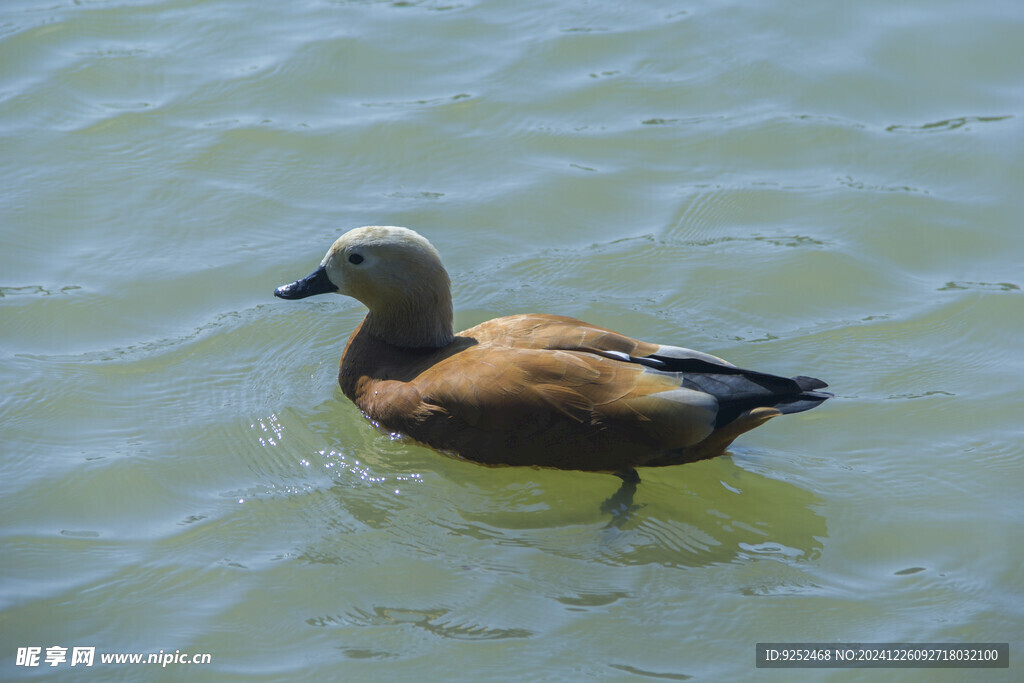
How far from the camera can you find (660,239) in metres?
6.79

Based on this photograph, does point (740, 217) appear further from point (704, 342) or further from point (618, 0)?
point (618, 0)

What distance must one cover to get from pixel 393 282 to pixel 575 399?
4.23ft

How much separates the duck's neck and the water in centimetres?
49

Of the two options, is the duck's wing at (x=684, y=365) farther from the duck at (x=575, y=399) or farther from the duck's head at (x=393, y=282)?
the duck's head at (x=393, y=282)

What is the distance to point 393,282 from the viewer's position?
18.8ft

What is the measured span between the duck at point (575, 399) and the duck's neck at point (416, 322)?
22cm

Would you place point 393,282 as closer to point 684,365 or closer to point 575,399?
point 575,399

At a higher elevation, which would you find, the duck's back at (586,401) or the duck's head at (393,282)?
the duck's head at (393,282)

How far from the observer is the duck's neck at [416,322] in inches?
226

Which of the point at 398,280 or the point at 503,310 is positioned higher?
the point at 398,280

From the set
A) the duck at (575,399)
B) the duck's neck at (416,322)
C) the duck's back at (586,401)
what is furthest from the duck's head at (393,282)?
the duck's back at (586,401)

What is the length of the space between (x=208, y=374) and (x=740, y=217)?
131 inches

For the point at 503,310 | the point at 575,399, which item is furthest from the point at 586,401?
the point at 503,310

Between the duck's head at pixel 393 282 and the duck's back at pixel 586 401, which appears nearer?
the duck's back at pixel 586 401
